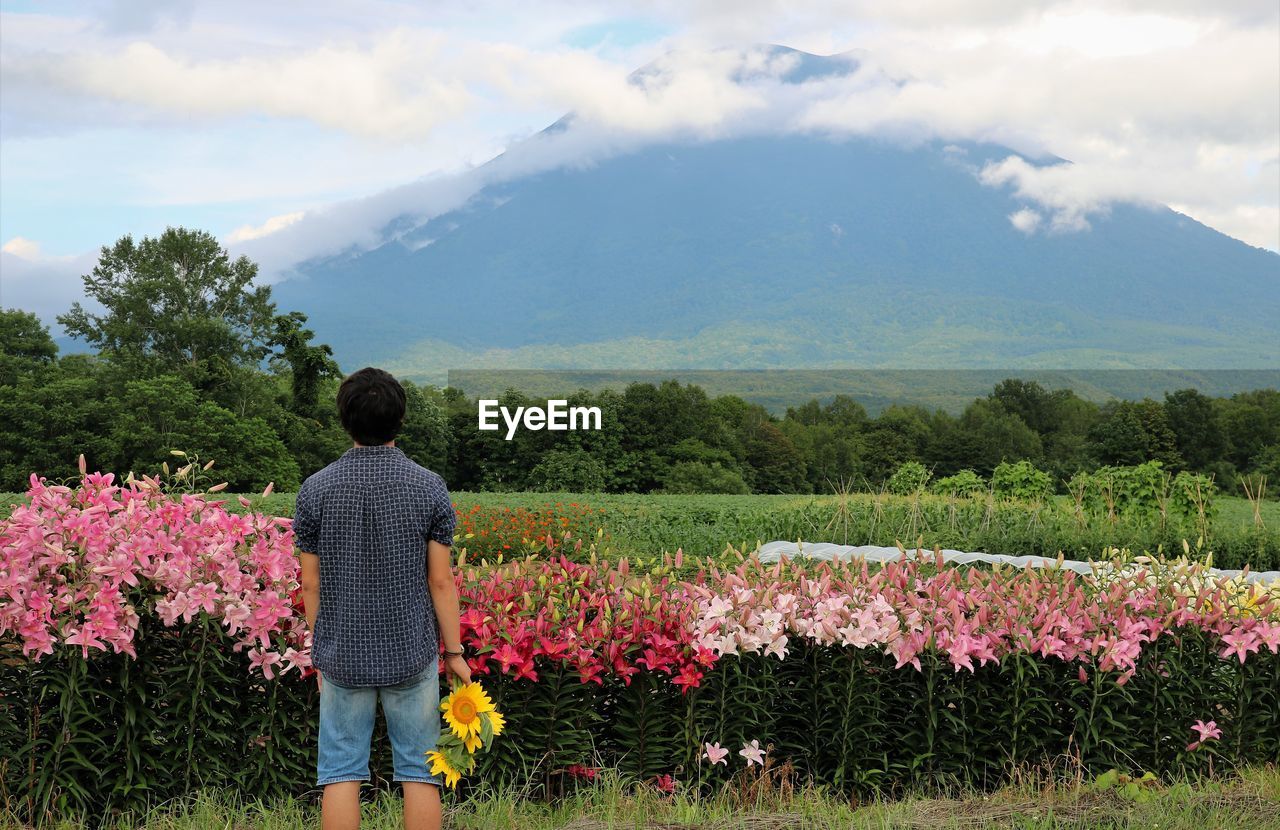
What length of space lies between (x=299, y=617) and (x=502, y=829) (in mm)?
1125

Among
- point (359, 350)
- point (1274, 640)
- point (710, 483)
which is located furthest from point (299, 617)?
point (359, 350)

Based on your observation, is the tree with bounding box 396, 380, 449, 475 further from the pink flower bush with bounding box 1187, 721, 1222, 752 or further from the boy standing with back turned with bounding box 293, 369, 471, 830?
the boy standing with back turned with bounding box 293, 369, 471, 830

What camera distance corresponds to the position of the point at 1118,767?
14.7ft

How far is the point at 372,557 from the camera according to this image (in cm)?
318

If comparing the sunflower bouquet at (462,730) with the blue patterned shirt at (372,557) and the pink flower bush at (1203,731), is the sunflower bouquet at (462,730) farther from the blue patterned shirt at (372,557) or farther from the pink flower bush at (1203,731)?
the pink flower bush at (1203,731)

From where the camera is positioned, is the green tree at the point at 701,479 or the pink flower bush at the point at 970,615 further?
the green tree at the point at 701,479

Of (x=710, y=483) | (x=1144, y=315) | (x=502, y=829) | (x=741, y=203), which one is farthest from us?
(x=741, y=203)

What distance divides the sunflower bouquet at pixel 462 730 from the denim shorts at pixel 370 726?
48 mm

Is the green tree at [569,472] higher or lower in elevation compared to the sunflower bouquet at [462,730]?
lower

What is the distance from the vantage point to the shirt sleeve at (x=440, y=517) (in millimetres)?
3215

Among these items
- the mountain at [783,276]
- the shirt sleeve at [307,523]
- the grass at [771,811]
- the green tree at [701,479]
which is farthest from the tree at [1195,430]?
the mountain at [783,276]

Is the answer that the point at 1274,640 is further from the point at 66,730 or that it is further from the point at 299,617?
the point at 66,730

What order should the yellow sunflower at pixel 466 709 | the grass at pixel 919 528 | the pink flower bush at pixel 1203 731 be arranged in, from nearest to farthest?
the yellow sunflower at pixel 466 709 < the pink flower bush at pixel 1203 731 < the grass at pixel 919 528

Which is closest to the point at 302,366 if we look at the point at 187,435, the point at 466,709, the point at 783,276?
the point at 187,435
